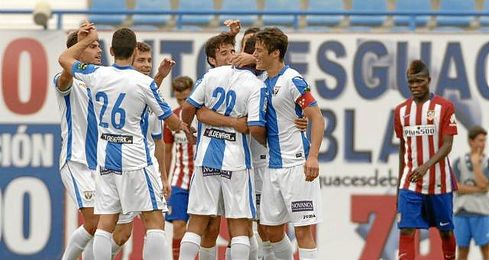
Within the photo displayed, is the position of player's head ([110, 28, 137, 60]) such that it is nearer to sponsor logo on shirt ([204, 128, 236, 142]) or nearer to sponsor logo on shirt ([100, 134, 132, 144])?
sponsor logo on shirt ([100, 134, 132, 144])

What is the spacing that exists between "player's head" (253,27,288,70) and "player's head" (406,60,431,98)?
7.78 ft

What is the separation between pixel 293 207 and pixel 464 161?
18.2 feet

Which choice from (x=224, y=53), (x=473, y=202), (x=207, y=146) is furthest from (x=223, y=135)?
(x=473, y=202)

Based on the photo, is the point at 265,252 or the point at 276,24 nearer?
the point at 265,252

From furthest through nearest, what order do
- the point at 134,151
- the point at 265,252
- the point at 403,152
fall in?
the point at 403,152
the point at 265,252
the point at 134,151

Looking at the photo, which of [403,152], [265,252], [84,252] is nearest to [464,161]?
[403,152]

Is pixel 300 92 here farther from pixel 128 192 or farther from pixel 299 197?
pixel 128 192

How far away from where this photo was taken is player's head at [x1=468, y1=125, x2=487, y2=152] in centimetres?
1562

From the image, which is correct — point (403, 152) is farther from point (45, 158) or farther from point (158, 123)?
point (45, 158)

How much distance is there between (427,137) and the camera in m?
13.1

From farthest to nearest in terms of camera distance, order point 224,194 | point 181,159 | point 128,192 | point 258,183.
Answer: point 181,159 → point 258,183 → point 224,194 → point 128,192

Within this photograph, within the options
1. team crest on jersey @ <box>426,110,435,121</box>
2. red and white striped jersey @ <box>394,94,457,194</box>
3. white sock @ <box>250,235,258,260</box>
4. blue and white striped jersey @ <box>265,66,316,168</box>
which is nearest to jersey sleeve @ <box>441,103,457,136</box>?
red and white striped jersey @ <box>394,94,457,194</box>

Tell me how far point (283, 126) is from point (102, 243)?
71.3 inches

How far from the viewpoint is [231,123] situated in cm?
1080
